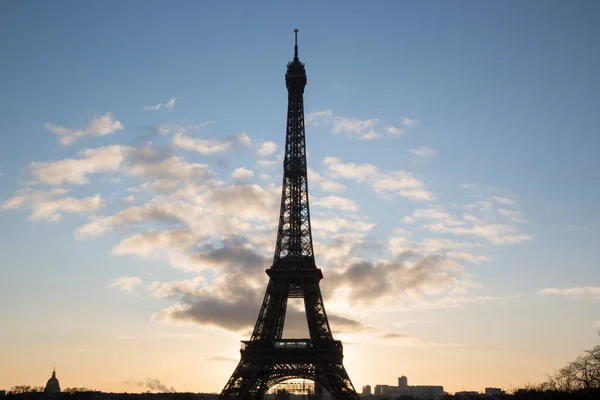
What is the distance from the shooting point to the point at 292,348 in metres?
82.3

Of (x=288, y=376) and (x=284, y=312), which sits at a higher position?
(x=284, y=312)

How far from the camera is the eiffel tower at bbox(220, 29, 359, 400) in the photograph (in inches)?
3216

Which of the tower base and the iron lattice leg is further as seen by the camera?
the tower base

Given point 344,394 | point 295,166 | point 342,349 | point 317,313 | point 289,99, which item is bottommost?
point 344,394

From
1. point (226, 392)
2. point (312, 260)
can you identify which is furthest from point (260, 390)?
point (312, 260)

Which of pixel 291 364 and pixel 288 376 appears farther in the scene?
pixel 288 376

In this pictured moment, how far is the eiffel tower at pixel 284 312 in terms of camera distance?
268 feet

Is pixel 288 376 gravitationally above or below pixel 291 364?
below

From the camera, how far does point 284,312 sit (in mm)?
90625

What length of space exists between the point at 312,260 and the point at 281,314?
930 cm

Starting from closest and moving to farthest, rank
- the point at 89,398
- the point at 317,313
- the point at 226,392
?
1. the point at 226,392
2. the point at 317,313
3. the point at 89,398

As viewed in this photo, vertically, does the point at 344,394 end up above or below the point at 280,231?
below

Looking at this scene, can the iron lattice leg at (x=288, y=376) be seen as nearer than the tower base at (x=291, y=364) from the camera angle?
Yes

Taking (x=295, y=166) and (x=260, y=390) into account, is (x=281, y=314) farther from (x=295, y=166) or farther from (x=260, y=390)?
(x=295, y=166)
